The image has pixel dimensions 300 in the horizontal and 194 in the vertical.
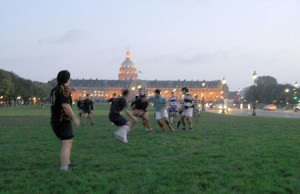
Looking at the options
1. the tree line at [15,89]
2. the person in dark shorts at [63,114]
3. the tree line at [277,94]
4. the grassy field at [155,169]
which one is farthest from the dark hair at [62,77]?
the tree line at [277,94]

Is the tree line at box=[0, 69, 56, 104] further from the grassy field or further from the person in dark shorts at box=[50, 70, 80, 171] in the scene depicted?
the person in dark shorts at box=[50, 70, 80, 171]

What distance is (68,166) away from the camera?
7.07 metres

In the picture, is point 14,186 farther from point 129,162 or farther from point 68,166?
point 129,162

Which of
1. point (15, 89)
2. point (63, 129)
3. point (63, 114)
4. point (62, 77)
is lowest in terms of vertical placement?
point (63, 129)

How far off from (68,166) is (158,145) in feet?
12.7

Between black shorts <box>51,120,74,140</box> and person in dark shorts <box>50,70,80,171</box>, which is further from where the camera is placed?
black shorts <box>51,120,74,140</box>

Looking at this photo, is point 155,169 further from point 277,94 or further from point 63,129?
point 277,94

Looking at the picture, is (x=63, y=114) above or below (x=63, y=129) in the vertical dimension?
above

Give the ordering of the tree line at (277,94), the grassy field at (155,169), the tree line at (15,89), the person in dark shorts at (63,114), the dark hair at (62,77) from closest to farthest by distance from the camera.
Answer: the grassy field at (155,169) → the person in dark shorts at (63,114) → the dark hair at (62,77) → the tree line at (15,89) → the tree line at (277,94)

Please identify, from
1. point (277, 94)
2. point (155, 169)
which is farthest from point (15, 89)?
point (155, 169)

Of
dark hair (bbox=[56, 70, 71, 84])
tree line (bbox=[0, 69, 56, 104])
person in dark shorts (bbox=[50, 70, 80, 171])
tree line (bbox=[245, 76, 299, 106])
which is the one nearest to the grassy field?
person in dark shorts (bbox=[50, 70, 80, 171])

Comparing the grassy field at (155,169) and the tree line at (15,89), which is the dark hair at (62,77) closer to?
the grassy field at (155,169)

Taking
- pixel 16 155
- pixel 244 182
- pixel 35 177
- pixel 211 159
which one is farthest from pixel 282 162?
pixel 16 155

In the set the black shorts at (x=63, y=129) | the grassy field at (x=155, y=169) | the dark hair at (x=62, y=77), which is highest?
the dark hair at (x=62, y=77)
